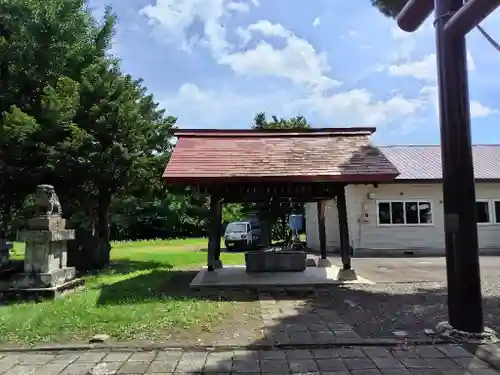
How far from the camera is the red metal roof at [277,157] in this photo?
9.68 meters

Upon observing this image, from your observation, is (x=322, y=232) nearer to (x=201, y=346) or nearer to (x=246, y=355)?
(x=201, y=346)

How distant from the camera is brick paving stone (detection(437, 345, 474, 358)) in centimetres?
463

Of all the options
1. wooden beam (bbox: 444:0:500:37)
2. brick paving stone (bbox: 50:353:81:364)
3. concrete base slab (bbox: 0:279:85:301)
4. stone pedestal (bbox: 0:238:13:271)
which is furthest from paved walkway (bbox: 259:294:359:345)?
stone pedestal (bbox: 0:238:13:271)

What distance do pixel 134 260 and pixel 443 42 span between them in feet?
43.0

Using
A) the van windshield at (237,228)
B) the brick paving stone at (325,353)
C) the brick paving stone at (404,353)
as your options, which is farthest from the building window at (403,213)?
the brick paving stone at (325,353)

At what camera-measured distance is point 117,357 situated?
15.5 ft

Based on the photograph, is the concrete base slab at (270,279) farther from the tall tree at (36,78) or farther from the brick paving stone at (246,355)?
the tall tree at (36,78)

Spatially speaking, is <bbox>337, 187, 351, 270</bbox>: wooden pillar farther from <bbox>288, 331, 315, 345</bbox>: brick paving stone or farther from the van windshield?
the van windshield

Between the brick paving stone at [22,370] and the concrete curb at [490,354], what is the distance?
15.1ft

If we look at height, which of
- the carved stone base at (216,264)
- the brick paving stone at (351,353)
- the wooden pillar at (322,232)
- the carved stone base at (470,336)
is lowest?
the brick paving stone at (351,353)

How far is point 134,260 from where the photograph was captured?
15914mm

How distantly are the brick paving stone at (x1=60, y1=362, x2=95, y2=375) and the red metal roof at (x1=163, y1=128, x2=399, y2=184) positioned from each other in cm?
541

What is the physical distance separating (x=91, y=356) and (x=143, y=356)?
581 mm

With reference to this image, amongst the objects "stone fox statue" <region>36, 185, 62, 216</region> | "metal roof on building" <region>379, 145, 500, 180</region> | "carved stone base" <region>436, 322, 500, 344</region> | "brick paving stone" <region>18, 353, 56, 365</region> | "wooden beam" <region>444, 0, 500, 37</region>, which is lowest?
"brick paving stone" <region>18, 353, 56, 365</region>
